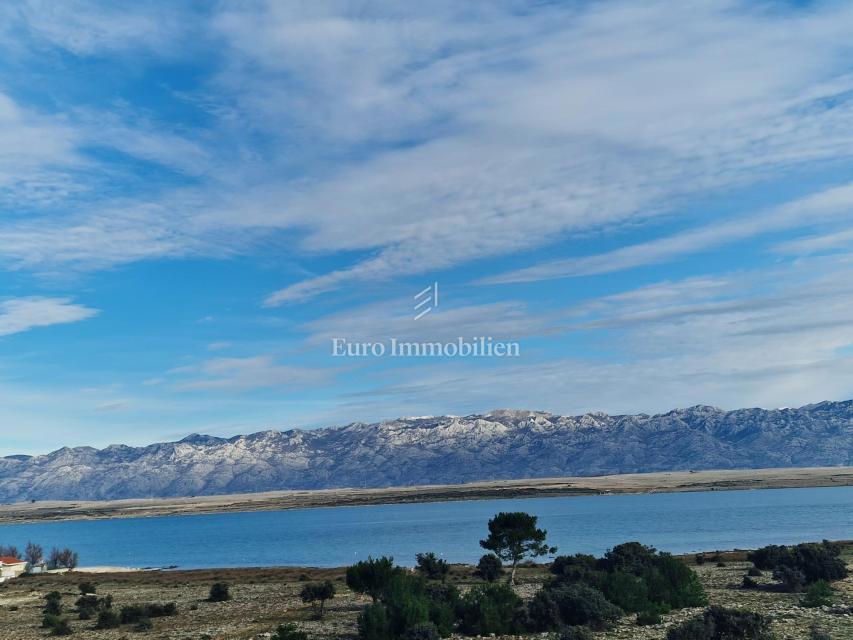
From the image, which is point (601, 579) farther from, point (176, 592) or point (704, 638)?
point (176, 592)

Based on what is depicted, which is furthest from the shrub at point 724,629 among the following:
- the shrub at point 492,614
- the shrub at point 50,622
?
the shrub at point 50,622

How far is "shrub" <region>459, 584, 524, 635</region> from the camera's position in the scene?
34.6m

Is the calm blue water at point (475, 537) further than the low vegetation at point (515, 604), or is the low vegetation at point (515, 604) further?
the calm blue water at point (475, 537)

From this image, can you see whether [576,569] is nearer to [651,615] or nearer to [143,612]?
[651,615]

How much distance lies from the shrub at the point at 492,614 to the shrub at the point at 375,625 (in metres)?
Result: 4.33


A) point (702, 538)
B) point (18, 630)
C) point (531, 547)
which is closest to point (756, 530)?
point (702, 538)

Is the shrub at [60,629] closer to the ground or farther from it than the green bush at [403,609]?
closer to the ground

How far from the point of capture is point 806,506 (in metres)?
173

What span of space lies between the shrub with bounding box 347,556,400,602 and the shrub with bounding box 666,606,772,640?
1818 cm

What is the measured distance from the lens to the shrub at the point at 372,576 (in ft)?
140

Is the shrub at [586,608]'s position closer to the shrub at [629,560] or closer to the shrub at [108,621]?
the shrub at [629,560]

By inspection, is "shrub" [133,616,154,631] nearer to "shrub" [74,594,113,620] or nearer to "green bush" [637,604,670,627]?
"shrub" [74,594,113,620]

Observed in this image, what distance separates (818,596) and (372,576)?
23.6 metres

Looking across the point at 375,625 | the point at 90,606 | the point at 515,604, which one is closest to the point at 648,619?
the point at 515,604
